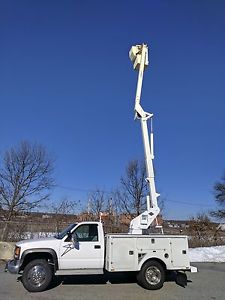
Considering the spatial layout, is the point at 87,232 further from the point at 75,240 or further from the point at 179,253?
the point at 179,253

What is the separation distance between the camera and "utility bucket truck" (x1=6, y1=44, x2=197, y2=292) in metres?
10.3

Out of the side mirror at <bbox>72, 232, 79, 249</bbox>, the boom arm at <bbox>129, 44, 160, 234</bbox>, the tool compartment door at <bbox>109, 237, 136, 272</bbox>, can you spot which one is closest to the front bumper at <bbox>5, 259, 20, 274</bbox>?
the side mirror at <bbox>72, 232, 79, 249</bbox>

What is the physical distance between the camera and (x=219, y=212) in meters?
67.9

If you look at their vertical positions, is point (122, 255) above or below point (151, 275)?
above

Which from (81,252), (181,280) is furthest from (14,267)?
(181,280)

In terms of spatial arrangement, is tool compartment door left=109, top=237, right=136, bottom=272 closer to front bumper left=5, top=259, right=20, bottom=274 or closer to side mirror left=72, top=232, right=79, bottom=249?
side mirror left=72, top=232, right=79, bottom=249

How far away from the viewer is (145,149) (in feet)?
44.1

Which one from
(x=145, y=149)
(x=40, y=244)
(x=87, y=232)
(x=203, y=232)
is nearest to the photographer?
(x=40, y=244)

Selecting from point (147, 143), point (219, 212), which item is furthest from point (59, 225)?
point (219, 212)

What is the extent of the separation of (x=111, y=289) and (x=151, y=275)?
132 centimetres

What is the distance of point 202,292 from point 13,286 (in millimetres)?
5715

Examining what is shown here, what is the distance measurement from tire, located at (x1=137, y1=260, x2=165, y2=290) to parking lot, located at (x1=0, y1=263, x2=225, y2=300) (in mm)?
205

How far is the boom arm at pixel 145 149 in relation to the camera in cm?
1261

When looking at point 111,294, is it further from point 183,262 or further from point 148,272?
point 183,262
